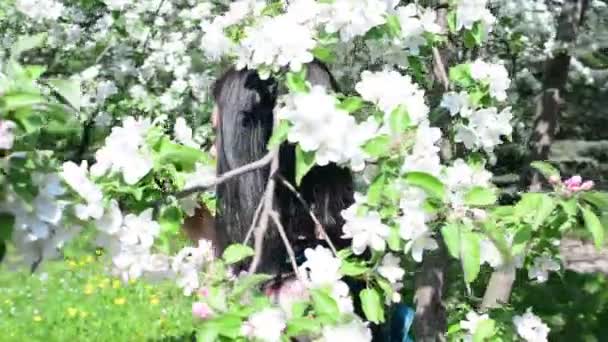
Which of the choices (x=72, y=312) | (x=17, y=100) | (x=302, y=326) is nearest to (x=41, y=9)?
(x=72, y=312)

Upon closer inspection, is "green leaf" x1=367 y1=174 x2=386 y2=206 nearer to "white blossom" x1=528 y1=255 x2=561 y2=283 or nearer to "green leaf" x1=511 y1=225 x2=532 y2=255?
"green leaf" x1=511 y1=225 x2=532 y2=255

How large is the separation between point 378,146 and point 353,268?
232 millimetres

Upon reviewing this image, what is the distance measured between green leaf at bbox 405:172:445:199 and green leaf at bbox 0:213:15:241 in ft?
2.36

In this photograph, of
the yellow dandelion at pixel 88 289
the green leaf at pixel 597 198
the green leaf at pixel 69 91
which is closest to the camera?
the green leaf at pixel 69 91

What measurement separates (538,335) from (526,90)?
408 cm

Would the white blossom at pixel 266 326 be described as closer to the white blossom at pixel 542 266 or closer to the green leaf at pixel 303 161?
the green leaf at pixel 303 161

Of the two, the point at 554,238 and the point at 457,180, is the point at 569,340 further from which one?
the point at 457,180

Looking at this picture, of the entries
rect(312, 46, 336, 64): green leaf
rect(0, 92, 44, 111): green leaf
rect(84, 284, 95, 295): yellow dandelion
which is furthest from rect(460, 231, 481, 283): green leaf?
rect(84, 284, 95, 295): yellow dandelion

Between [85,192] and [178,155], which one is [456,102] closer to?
[178,155]

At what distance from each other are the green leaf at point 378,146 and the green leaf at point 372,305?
0.84 feet

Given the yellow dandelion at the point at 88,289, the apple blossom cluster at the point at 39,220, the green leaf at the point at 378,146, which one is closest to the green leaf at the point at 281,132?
the green leaf at the point at 378,146

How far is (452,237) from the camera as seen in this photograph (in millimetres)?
1821

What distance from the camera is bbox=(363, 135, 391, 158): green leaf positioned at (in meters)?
1.78

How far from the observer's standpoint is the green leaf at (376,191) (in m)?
1.82
